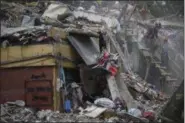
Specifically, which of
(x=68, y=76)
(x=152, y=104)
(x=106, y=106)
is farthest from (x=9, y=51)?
(x=152, y=104)

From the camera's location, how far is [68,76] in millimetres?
9562

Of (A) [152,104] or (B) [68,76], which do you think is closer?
(B) [68,76]

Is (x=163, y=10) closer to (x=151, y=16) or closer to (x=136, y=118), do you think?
(x=151, y=16)

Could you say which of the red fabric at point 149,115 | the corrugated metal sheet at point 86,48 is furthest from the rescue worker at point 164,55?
the red fabric at point 149,115

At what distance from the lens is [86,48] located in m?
9.82

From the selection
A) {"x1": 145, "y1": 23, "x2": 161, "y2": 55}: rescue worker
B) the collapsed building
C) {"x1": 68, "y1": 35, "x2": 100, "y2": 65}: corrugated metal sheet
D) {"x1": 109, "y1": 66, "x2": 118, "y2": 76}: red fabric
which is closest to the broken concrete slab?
the collapsed building

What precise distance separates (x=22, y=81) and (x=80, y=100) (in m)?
1.47

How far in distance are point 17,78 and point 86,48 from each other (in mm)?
1947

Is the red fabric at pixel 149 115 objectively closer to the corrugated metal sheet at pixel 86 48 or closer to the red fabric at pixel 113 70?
the red fabric at pixel 113 70

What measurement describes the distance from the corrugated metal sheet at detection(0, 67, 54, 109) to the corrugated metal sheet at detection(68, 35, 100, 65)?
1026 millimetres

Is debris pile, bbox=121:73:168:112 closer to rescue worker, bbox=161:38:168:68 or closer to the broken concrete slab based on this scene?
the broken concrete slab

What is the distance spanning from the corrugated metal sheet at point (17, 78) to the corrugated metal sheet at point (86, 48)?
1.03 metres

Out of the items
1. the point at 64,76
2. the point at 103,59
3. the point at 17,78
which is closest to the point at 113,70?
the point at 103,59

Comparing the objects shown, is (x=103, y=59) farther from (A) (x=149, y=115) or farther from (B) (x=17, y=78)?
(B) (x=17, y=78)
